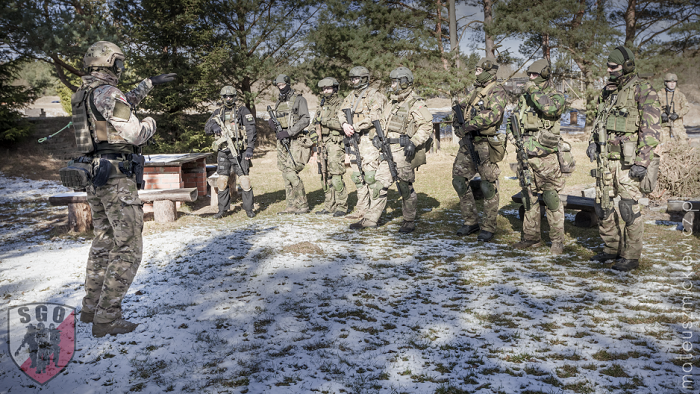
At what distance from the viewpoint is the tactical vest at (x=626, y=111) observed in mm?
4824

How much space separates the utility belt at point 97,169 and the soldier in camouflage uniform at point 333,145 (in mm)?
4931

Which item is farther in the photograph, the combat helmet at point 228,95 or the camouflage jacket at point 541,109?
the combat helmet at point 228,95

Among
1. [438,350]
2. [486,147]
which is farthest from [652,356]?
[486,147]

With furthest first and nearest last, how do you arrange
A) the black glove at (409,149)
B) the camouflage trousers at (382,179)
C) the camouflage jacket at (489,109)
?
the camouflage trousers at (382,179), the black glove at (409,149), the camouflage jacket at (489,109)

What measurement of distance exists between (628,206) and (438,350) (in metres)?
3.02

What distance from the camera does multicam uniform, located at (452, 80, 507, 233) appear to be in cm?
621

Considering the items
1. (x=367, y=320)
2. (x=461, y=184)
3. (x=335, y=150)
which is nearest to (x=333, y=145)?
(x=335, y=150)

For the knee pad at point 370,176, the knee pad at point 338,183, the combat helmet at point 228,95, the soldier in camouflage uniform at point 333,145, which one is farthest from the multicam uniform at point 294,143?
the knee pad at point 370,176

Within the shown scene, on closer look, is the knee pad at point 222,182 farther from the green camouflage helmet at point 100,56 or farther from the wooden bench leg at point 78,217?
the green camouflage helmet at point 100,56

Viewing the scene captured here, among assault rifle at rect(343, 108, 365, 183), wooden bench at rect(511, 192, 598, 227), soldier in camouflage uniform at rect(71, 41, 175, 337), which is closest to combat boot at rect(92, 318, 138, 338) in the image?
soldier in camouflage uniform at rect(71, 41, 175, 337)

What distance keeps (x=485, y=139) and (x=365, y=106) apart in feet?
6.79

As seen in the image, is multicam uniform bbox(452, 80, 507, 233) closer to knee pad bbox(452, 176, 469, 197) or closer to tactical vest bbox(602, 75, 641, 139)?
knee pad bbox(452, 176, 469, 197)

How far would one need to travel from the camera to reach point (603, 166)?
5082 mm

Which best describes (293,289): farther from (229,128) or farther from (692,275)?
(229,128)
